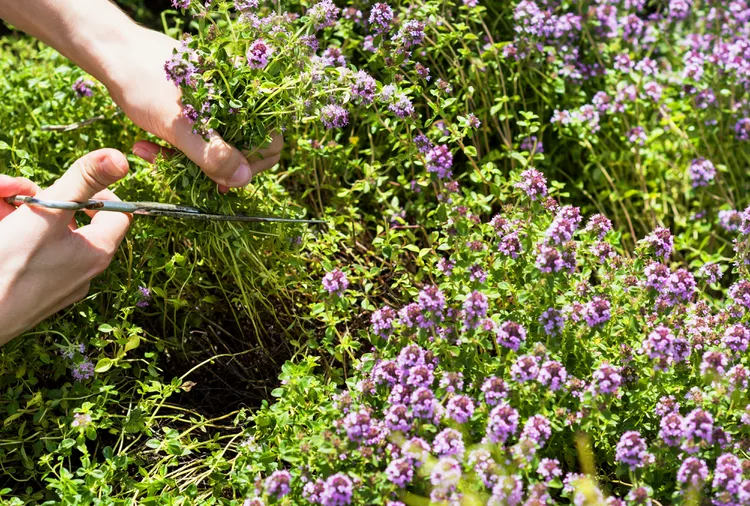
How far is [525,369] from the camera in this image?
6.08 feet

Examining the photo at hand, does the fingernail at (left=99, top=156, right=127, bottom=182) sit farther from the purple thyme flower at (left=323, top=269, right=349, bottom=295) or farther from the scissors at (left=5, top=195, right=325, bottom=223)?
the purple thyme flower at (left=323, top=269, right=349, bottom=295)

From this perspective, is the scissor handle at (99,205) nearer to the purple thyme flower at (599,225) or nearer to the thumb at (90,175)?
the thumb at (90,175)

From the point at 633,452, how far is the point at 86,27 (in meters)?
1.94

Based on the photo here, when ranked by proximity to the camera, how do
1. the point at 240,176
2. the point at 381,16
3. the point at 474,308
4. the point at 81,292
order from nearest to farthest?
the point at 474,308
the point at 240,176
the point at 81,292
the point at 381,16

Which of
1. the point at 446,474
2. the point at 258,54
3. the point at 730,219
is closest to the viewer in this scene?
the point at 446,474

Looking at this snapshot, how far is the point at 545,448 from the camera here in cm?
200

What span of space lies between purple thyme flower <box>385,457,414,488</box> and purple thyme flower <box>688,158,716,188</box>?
188cm

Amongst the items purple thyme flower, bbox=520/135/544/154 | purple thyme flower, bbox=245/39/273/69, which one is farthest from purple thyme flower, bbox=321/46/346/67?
purple thyme flower, bbox=520/135/544/154

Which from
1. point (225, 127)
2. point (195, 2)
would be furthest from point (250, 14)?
point (225, 127)

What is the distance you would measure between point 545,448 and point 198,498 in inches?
36.2

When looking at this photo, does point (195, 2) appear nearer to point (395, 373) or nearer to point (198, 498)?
point (395, 373)

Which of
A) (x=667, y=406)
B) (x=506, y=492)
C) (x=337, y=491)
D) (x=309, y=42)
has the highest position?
(x=309, y=42)

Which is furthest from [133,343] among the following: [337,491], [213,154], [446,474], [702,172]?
[702,172]

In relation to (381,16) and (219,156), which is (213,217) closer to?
(219,156)
